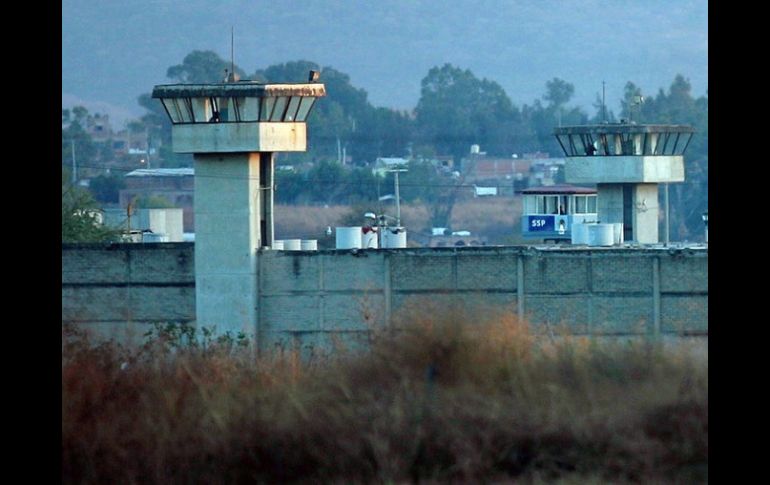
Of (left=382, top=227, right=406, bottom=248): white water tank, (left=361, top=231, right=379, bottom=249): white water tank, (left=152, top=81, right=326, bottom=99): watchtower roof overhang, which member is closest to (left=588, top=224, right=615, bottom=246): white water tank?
(left=382, top=227, right=406, bottom=248): white water tank

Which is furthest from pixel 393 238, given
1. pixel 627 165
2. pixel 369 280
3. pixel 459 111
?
pixel 459 111

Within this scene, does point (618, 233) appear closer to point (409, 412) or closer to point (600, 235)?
point (600, 235)

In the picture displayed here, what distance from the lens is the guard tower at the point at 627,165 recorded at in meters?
50.4

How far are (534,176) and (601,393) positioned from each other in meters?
74.5

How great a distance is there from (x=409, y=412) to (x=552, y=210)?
51105 millimetres

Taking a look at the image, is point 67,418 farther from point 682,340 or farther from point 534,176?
point 534,176

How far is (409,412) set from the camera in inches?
337

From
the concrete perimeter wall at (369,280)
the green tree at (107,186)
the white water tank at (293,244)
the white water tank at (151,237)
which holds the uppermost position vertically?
the green tree at (107,186)

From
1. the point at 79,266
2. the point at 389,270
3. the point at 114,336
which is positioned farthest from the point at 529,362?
the point at 79,266

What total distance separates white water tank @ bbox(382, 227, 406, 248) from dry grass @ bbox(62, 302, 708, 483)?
30369 mm

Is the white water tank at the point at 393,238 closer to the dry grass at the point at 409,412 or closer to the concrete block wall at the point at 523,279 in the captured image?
the concrete block wall at the point at 523,279

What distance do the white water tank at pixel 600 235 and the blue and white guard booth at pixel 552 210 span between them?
13438 mm

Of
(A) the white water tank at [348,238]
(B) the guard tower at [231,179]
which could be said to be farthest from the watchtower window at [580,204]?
(B) the guard tower at [231,179]

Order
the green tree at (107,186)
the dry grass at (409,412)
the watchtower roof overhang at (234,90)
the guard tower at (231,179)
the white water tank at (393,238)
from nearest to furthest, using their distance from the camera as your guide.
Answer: the dry grass at (409,412), the guard tower at (231,179), the watchtower roof overhang at (234,90), the white water tank at (393,238), the green tree at (107,186)
